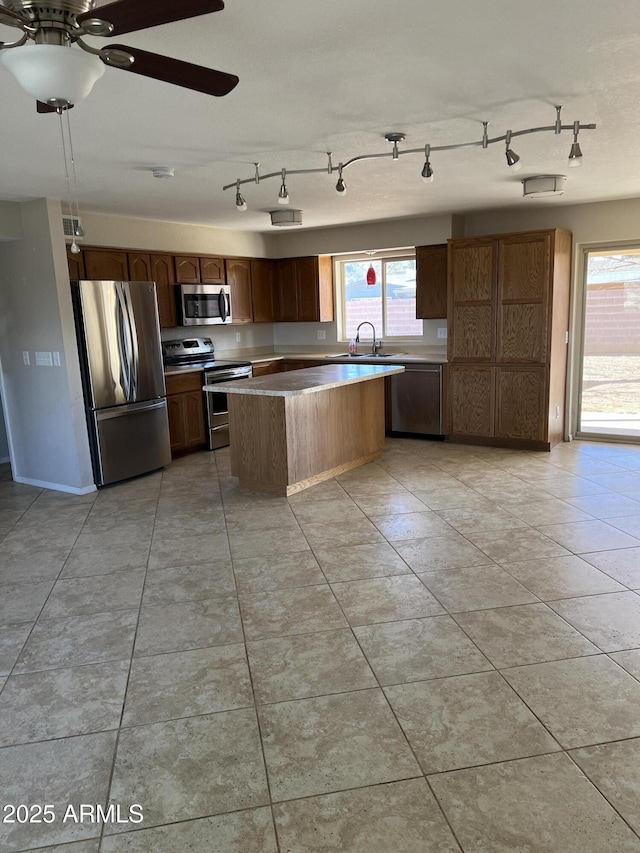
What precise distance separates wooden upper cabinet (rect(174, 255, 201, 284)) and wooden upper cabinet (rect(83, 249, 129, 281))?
0.67 meters

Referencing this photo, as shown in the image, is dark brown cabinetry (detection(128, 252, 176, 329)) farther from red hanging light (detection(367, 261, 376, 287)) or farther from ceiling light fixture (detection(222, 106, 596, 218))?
red hanging light (detection(367, 261, 376, 287))

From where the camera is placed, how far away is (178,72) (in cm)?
169

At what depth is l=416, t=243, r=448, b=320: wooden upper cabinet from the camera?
6.47 metres

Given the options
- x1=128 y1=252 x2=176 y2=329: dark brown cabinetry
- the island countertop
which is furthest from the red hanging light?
x1=128 y1=252 x2=176 y2=329: dark brown cabinetry

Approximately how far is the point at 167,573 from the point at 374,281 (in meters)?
4.94

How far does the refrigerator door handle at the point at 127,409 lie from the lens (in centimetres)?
504

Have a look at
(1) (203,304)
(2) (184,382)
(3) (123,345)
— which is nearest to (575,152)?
(3) (123,345)

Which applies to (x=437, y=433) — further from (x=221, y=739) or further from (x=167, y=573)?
(x=221, y=739)

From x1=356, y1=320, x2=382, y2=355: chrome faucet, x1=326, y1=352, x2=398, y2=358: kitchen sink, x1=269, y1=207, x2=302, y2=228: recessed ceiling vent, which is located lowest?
x1=326, y1=352, x2=398, y2=358: kitchen sink

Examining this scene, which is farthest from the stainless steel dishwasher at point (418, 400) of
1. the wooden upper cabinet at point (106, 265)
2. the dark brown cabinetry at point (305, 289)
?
the wooden upper cabinet at point (106, 265)

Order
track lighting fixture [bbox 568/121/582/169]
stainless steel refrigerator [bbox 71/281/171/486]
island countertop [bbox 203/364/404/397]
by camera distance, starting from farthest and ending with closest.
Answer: stainless steel refrigerator [bbox 71/281/171/486]
island countertop [bbox 203/364/404/397]
track lighting fixture [bbox 568/121/582/169]

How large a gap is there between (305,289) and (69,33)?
20.0 ft

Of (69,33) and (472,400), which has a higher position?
(69,33)

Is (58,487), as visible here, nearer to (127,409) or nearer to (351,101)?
(127,409)
